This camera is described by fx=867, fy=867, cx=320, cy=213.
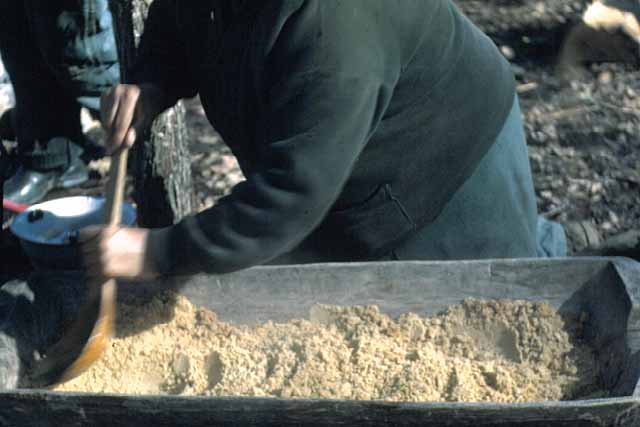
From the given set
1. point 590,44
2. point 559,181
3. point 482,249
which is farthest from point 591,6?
point 482,249

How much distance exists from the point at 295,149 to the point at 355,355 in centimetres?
70

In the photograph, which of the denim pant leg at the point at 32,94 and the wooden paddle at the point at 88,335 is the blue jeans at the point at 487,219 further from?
the denim pant leg at the point at 32,94

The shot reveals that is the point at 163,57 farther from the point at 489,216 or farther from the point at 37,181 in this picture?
the point at 37,181

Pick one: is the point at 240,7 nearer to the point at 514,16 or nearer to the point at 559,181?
the point at 559,181

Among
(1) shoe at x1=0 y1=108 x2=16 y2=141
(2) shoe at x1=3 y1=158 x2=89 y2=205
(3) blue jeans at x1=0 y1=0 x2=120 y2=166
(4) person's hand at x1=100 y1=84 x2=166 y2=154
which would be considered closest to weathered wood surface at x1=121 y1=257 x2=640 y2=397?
(4) person's hand at x1=100 y1=84 x2=166 y2=154

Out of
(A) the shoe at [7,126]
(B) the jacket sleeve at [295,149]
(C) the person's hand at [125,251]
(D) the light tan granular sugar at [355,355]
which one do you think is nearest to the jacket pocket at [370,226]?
(D) the light tan granular sugar at [355,355]

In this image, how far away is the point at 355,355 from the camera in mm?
2277

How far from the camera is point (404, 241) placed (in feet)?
8.09

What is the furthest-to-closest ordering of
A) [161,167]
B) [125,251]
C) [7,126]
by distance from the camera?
[7,126]
[161,167]
[125,251]

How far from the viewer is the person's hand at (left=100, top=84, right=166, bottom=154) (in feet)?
7.82

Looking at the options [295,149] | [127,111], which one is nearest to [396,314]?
[295,149]

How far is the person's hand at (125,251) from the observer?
1987 millimetres

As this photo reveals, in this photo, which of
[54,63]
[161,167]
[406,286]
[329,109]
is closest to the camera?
[329,109]

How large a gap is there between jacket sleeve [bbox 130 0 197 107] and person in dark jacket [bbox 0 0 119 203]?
1889 millimetres
